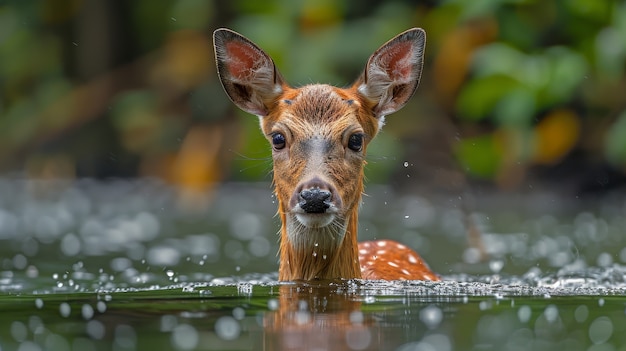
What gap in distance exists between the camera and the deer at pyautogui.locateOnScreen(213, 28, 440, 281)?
18.9ft

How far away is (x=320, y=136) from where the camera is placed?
593cm

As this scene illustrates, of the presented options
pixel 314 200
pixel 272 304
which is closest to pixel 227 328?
pixel 272 304

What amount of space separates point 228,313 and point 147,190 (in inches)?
352

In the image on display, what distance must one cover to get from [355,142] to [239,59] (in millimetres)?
748

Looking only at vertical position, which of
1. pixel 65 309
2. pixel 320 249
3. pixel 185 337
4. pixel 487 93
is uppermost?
pixel 487 93

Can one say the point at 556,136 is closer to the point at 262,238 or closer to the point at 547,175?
the point at 547,175

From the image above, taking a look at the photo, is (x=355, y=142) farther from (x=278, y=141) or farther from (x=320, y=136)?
(x=278, y=141)

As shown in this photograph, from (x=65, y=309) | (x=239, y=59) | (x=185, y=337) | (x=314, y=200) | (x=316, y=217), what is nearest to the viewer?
(x=185, y=337)

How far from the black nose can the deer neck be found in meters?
0.48

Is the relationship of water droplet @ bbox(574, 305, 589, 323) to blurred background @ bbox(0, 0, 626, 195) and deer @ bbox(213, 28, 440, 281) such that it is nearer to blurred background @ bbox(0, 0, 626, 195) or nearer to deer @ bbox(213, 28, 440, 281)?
deer @ bbox(213, 28, 440, 281)

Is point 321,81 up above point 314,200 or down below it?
above

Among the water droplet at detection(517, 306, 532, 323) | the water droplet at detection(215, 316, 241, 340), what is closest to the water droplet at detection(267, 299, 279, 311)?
the water droplet at detection(215, 316, 241, 340)

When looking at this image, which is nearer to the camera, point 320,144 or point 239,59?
point 320,144

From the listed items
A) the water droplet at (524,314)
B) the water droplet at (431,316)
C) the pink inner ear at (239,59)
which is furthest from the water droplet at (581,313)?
the pink inner ear at (239,59)
